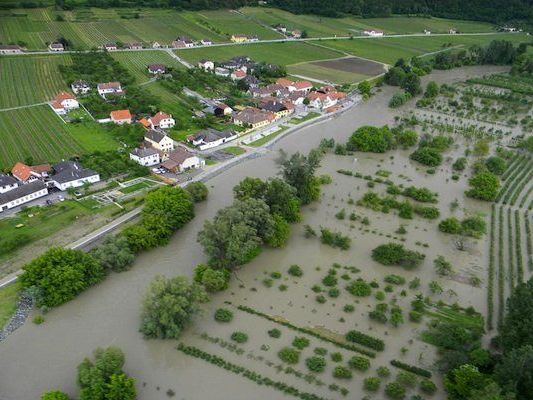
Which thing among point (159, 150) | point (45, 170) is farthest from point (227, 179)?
point (45, 170)

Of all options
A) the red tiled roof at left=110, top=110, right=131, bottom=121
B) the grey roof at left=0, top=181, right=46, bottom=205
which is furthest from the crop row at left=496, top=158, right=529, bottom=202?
the grey roof at left=0, top=181, right=46, bottom=205

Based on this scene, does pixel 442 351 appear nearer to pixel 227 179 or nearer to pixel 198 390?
pixel 198 390

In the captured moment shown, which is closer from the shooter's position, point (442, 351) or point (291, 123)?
point (442, 351)

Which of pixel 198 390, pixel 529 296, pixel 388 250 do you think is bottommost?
pixel 198 390

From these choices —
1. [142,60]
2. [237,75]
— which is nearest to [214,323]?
[237,75]

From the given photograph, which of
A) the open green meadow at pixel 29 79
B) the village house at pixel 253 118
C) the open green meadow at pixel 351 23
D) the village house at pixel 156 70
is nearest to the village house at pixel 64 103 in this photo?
the open green meadow at pixel 29 79

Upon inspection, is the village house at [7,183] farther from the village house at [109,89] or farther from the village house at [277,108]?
the village house at [277,108]

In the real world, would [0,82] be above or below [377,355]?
above
